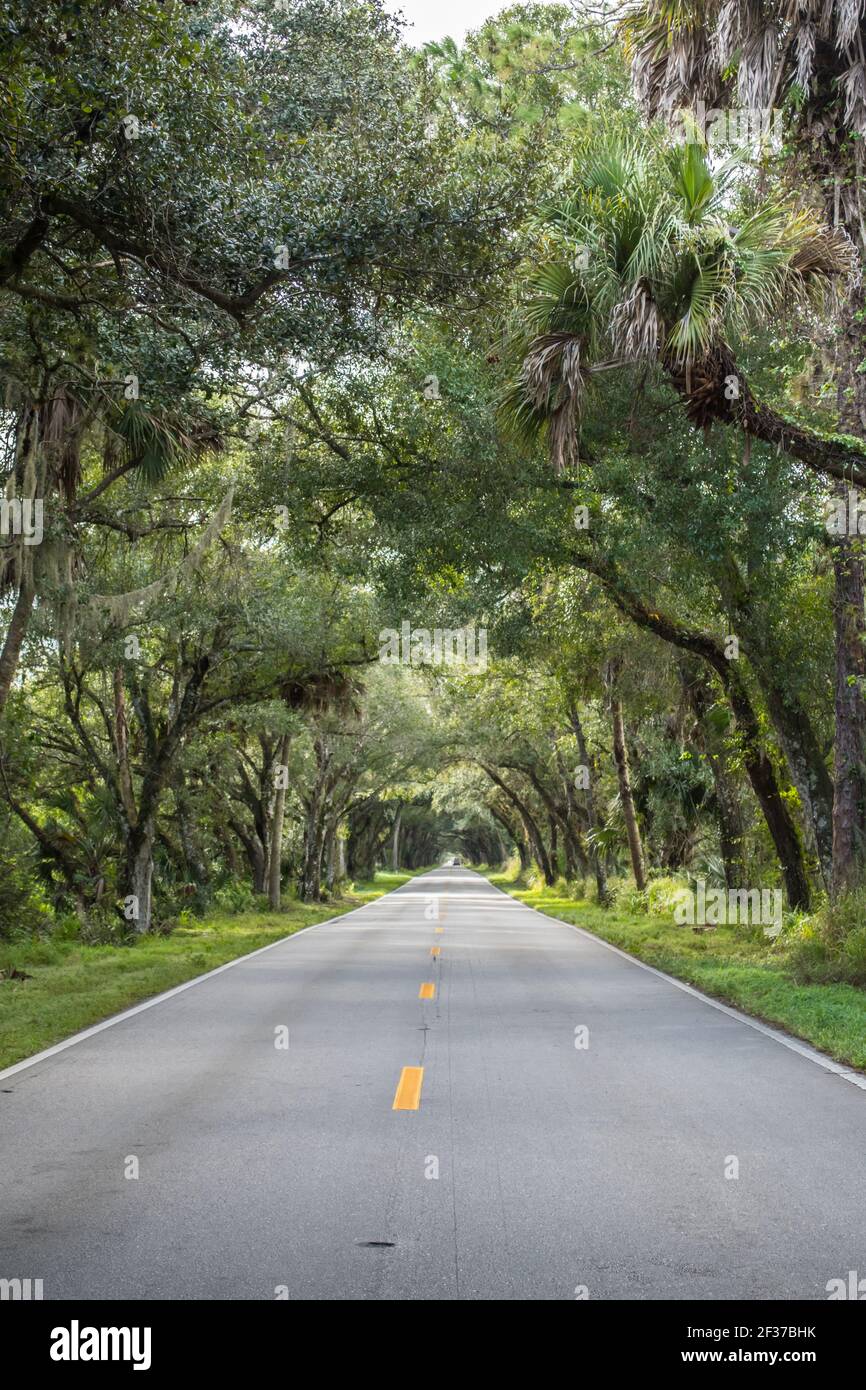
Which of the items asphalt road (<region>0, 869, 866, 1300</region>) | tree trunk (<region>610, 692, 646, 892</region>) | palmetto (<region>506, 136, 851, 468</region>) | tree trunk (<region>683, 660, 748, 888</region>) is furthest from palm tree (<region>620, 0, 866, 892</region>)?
tree trunk (<region>610, 692, 646, 892</region>)

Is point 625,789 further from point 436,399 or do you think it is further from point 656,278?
point 656,278

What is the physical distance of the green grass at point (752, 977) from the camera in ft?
37.4

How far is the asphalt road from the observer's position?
16.7 ft

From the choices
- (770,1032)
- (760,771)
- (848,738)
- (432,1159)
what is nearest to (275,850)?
(760,771)

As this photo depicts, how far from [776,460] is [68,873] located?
60.4 feet

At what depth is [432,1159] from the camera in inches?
275

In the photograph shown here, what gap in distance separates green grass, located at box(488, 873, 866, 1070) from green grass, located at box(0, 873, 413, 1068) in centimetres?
673

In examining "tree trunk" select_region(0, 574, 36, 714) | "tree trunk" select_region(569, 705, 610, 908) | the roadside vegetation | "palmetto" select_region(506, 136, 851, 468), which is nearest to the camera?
the roadside vegetation

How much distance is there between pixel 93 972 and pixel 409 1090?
31.4ft

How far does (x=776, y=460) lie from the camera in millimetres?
14453

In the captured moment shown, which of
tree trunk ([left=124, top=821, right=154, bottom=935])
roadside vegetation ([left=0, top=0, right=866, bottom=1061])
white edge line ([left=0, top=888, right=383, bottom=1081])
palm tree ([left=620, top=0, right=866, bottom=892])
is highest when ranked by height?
palm tree ([left=620, top=0, right=866, bottom=892])

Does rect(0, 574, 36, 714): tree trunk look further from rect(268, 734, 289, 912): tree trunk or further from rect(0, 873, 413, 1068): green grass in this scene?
rect(268, 734, 289, 912): tree trunk

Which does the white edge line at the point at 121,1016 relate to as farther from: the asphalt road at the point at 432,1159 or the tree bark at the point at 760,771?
the tree bark at the point at 760,771
